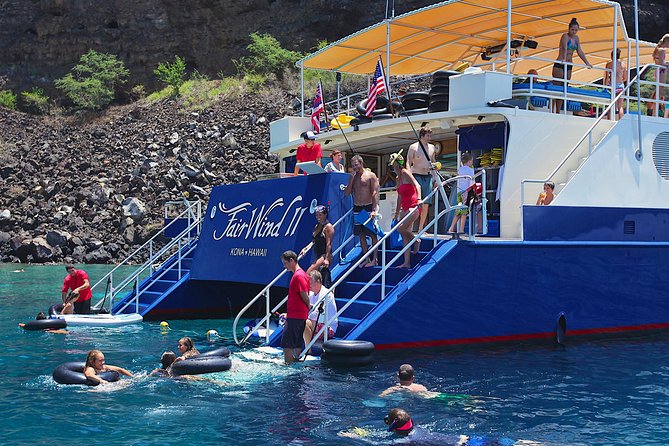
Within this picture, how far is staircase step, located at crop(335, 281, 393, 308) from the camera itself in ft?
40.1

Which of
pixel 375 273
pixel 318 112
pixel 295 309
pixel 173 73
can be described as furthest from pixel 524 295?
pixel 173 73

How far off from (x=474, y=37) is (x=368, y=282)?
26.7 ft

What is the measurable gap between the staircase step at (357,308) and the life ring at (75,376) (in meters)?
3.39

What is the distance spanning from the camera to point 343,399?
9.48m

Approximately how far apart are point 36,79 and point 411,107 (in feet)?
151

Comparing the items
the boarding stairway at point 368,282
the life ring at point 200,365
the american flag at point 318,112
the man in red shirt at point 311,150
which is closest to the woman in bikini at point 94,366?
the life ring at point 200,365

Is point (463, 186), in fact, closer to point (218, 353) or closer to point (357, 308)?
point (357, 308)

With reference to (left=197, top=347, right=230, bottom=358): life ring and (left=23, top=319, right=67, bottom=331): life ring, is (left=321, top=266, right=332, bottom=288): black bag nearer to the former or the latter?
(left=197, top=347, right=230, bottom=358): life ring

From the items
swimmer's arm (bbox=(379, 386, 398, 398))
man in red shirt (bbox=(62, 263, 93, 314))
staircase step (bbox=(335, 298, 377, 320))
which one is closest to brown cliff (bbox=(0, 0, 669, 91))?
man in red shirt (bbox=(62, 263, 93, 314))

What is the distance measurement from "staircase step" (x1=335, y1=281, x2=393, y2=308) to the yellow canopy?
17.3ft

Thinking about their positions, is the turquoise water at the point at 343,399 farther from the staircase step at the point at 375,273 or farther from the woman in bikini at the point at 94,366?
the staircase step at the point at 375,273

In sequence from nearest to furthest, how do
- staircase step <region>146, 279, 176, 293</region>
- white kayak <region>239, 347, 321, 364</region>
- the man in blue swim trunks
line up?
white kayak <region>239, 347, 321, 364</region> → the man in blue swim trunks → staircase step <region>146, 279, 176, 293</region>

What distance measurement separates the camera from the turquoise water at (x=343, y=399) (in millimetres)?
8234

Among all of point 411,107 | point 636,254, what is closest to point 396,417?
point 636,254
